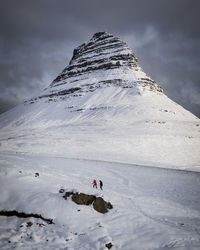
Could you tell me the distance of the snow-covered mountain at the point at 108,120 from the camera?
33.7 metres

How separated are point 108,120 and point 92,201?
48.4 meters

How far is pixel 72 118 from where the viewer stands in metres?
65.8

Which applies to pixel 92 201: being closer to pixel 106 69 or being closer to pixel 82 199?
pixel 82 199

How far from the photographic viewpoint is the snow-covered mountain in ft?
111

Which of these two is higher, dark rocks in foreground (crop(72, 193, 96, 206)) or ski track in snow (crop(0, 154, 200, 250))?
dark rocks in foreground (crop(72, 193, 96, 206))

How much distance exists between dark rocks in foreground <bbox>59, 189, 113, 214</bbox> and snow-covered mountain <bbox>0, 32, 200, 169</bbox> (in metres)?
17.9

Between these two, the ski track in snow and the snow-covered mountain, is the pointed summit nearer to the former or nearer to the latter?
the snow-covered mountain

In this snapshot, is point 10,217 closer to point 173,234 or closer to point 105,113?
point 173,234

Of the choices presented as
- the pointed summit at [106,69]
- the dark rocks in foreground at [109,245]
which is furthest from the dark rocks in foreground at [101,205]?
the pointed summit at [106,69]

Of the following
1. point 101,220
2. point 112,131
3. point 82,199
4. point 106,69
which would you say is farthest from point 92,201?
point 106,69

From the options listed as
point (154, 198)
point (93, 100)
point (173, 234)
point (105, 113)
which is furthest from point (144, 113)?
point (173, 234)

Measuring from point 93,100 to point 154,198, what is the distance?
226 feet

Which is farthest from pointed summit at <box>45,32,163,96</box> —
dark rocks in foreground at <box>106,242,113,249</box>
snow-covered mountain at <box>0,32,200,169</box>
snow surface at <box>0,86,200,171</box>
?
dark rocks in foreground at <box>106,242,113,249</box>

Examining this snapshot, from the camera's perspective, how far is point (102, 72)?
102625mm
